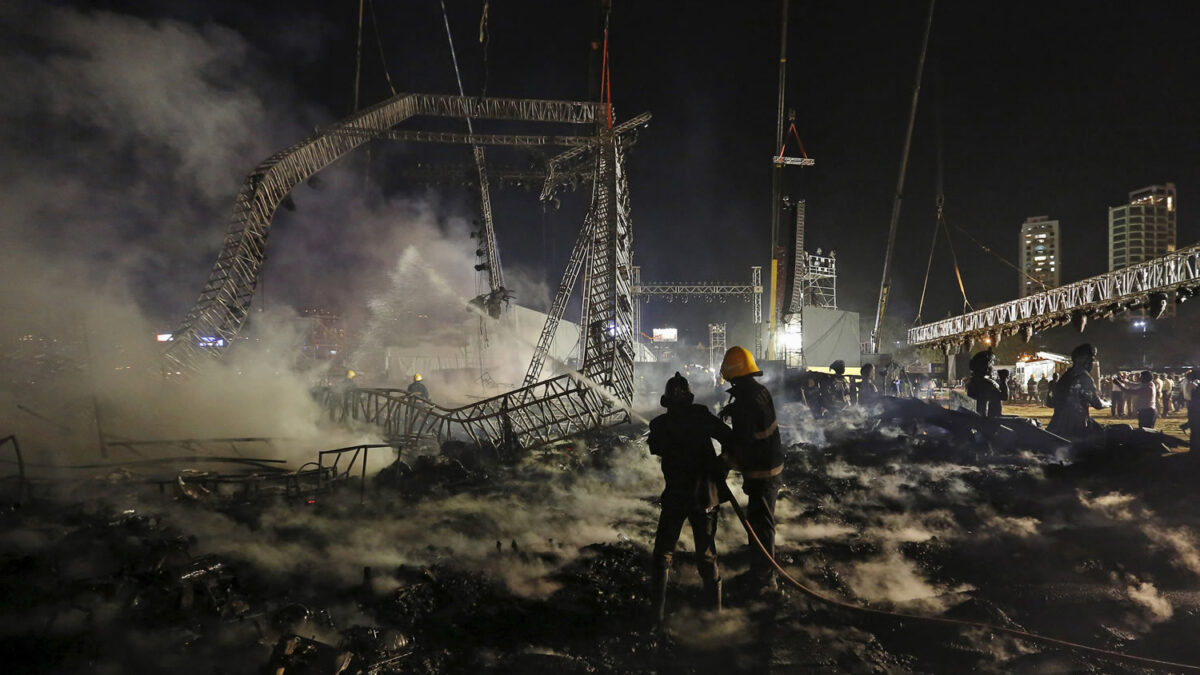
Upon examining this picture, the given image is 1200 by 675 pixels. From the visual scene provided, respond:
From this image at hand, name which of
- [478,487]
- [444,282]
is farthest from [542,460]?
[444,282]

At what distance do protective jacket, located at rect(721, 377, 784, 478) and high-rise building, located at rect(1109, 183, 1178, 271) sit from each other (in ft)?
319

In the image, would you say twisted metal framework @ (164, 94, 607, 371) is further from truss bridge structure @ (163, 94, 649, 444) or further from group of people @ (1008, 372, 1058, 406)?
group of people @ (1008, 372, 1058, 406)

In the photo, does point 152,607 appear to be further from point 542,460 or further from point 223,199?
point 223,199

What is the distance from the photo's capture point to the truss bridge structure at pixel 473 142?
41.9 ft

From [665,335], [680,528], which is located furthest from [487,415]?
[665,335]

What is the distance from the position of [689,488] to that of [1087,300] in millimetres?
15876

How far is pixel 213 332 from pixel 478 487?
956cm

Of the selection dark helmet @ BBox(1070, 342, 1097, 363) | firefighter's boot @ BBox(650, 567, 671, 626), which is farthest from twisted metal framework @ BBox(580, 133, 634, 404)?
firefighter's boot @ BBox(650, 567, 671, 626)

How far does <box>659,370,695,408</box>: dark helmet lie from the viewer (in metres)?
4.68

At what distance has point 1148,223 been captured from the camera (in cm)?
7694

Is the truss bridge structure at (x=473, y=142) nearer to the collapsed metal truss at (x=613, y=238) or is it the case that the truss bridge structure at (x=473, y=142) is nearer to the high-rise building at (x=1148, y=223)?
the collapsed metal truss at (x=613, y=238)

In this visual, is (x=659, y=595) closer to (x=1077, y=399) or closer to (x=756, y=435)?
(x=756, y=435)

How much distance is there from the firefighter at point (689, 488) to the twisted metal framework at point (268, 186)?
1303cm

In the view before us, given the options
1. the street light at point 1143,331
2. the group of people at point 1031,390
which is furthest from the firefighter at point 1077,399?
the street light at point 1143,331
